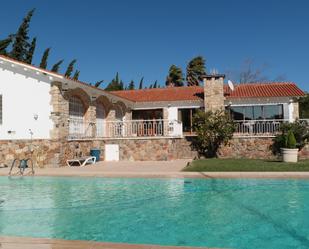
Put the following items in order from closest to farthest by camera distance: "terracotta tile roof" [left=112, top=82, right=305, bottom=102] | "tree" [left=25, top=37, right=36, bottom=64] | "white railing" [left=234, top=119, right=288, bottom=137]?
"white railing" [left=234, top=119, right=288, bottom=137] → "terracotta tile roof" [left=112, top=82, right=305, bottom=102] → "tree" [left=25, top=37, right=36, bottom=64]

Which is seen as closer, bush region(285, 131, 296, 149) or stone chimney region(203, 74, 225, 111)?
bush region(285, 131, 296, 149)

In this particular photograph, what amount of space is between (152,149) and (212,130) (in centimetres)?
398

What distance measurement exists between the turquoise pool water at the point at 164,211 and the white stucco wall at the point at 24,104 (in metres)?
5.51

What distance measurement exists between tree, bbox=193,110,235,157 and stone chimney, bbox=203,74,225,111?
10.8ft

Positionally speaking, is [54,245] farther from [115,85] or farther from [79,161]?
[115,85]

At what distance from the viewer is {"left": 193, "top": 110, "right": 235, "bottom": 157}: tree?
68.8 ft

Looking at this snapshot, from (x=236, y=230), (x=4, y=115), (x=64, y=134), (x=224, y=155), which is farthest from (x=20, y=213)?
(x=224, y=155)

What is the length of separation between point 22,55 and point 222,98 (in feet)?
92.1

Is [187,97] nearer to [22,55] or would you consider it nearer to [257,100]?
[257,100]

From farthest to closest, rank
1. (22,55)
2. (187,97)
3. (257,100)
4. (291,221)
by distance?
(22,55)
(187,97)
(257,100)
(291,221)

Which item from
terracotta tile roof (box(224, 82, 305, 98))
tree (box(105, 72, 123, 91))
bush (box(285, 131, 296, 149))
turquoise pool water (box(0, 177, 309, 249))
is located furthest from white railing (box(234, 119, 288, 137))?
tree (box(105, 72, 123, 91))

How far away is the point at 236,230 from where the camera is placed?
23.2 feet

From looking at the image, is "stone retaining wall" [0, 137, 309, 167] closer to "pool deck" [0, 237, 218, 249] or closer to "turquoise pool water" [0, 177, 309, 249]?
"turquoise pool water" [0, 177, 309, 249]

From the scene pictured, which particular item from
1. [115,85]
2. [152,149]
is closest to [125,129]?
[152,149]
